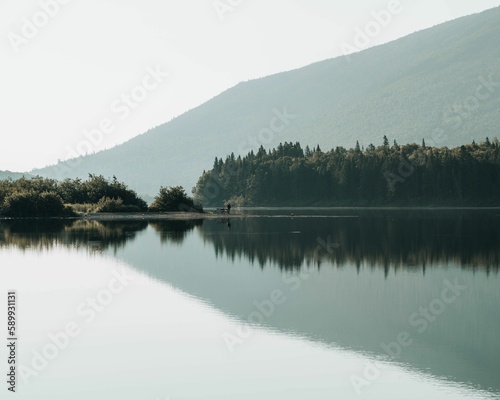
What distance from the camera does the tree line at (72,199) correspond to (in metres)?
103

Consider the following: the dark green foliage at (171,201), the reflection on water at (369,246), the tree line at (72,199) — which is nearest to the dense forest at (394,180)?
the tree line at (72,199)

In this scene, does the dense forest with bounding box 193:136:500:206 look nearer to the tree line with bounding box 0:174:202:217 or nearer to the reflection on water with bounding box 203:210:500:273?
the tree line with bounding box 0:174:202:217

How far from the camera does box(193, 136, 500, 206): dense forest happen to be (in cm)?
16988

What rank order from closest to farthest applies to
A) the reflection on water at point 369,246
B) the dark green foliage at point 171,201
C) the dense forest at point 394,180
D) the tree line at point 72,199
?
1. the reflection on water at point 369,246
2. the tree line at point 72,199
3. the dark green foliage at point 171,201
4. the dense forest at point 394,180

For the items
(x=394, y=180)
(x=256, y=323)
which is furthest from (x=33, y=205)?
(x=394, y=180)

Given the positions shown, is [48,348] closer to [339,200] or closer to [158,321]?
[158,321]

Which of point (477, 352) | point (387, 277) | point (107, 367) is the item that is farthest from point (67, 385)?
point (387, 277)

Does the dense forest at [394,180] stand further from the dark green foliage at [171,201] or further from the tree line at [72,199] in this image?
the dark green foliage at [171,201]

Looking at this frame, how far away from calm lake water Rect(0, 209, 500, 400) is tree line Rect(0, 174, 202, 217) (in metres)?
53.5

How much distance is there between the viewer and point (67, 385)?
20.2 metres

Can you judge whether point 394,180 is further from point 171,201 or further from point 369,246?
point 369,246

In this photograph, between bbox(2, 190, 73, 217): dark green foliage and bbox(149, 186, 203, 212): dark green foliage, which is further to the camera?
bbox(149, 186, 203, 212): dark green foliage

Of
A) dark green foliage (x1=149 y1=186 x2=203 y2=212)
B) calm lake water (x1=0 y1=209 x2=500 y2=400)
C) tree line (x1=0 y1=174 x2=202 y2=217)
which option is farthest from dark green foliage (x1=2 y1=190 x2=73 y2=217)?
calm lake water (x1=0 y1=209 x2=500 y2=400)

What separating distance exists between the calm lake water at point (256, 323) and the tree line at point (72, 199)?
5348cm
